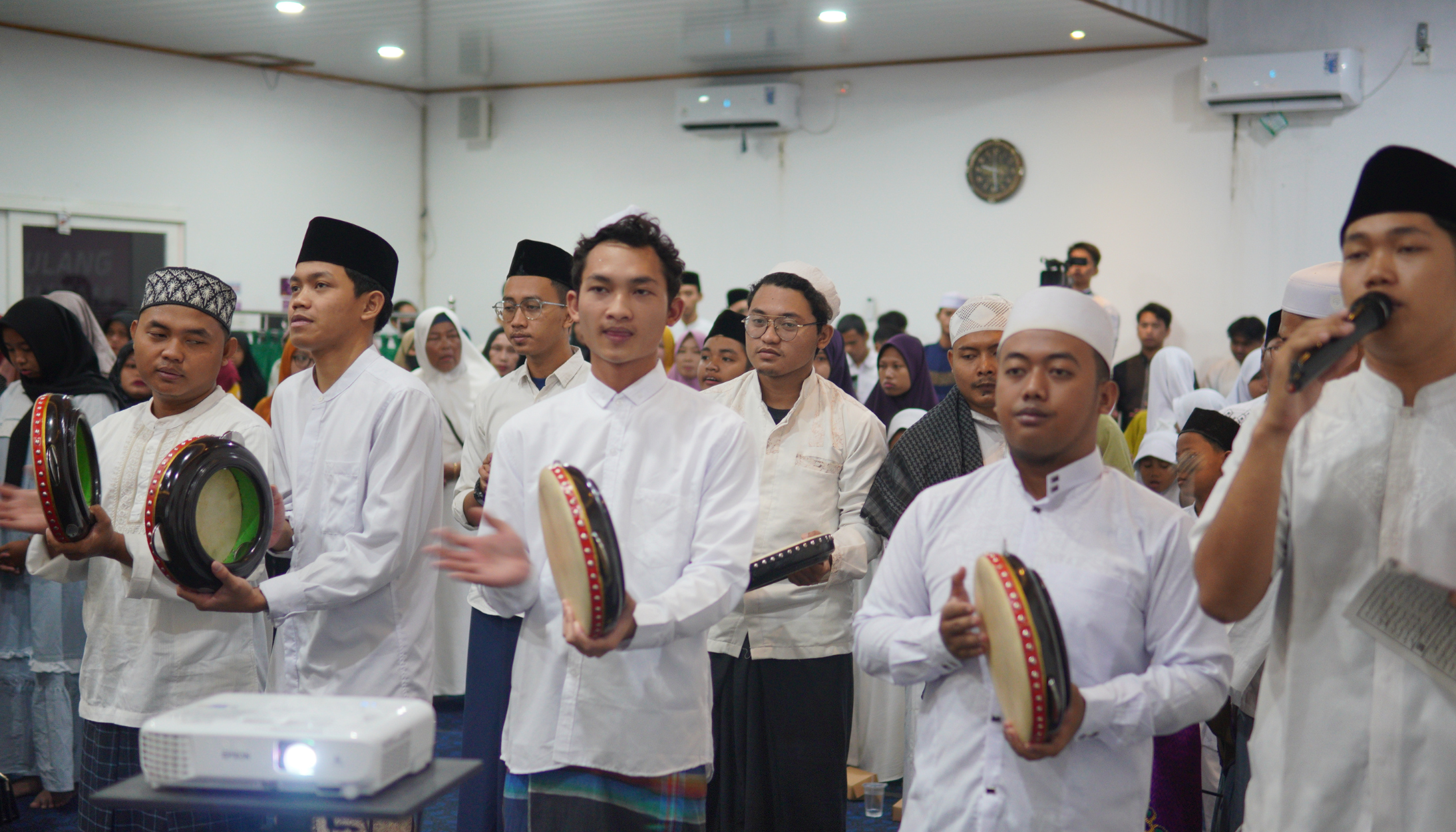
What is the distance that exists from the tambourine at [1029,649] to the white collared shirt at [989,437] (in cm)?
110

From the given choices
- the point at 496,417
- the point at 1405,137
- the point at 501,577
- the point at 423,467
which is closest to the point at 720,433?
the point at 501,577

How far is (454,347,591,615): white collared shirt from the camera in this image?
3.51m

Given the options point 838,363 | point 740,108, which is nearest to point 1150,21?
point 740,108

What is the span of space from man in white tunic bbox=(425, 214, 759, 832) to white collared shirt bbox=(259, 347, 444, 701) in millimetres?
547

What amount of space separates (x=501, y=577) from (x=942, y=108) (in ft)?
28.7

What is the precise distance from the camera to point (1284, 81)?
848 cm

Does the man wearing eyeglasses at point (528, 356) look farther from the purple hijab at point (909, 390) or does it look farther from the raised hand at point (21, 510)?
the purple hijab at point (909, 390)

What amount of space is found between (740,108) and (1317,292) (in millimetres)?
7898

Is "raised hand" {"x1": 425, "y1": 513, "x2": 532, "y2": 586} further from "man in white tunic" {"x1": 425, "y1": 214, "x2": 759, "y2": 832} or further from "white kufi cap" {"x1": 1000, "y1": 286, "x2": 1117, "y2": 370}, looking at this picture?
"white kufi cap" {"x1": 1000, "y1": 286, "x2": 1117, "y2": 370}

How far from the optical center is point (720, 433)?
7.55 ft

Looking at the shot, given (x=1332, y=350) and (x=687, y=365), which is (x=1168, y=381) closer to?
(x=687, y=365)

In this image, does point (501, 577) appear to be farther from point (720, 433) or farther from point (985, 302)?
point (985, 302)

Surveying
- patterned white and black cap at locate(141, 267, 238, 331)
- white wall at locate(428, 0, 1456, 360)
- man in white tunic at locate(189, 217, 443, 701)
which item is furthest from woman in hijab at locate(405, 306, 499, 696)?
white wall at locate(428, 0, 1456, 360)

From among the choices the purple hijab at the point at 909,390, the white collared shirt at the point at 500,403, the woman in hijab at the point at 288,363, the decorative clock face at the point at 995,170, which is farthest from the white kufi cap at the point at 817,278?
the decorative clock face at the point at 995,170
